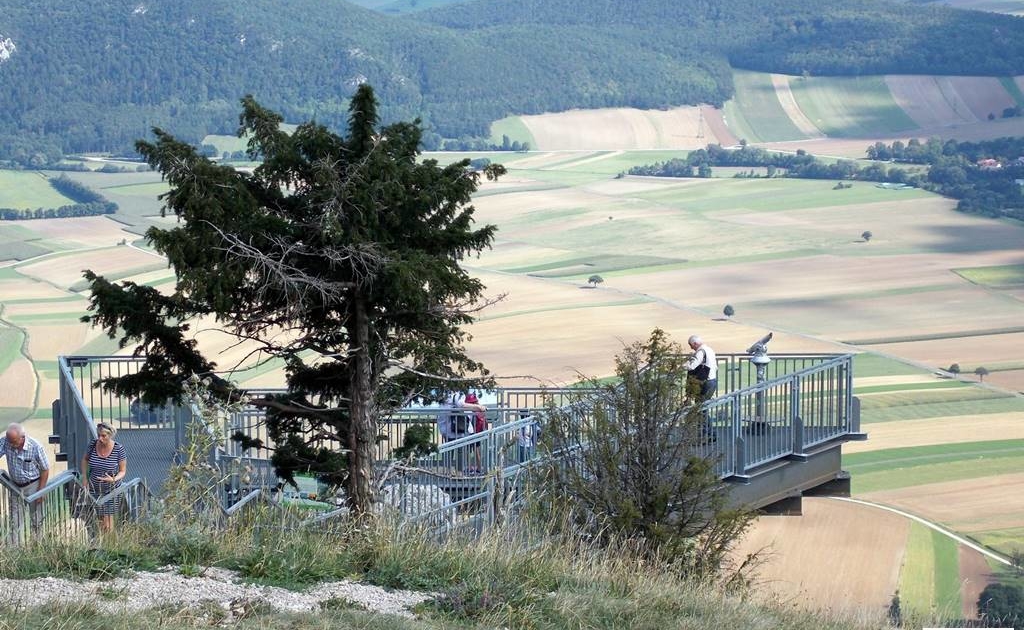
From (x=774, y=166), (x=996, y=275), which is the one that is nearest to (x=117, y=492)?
(x=996, y=275)

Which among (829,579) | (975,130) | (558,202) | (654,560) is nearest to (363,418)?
(654,560)

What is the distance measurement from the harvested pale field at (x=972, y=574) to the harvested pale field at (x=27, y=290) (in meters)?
70.8

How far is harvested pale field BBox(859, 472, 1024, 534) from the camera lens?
151ft

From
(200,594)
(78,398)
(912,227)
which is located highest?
(200,594)

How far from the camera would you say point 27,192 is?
15388cm

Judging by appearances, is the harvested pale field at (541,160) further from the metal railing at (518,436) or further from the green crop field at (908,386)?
the metal railing at (518,436)

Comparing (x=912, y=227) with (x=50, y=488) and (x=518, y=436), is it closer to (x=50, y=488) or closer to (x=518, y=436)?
(x=518, y=436)

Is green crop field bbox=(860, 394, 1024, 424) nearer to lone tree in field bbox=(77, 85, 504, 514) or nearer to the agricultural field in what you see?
the agricultural field

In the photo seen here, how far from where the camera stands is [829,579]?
109 ft

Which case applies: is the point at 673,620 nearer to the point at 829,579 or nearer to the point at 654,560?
the point at 654,560

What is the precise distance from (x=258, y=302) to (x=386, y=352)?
139 cm

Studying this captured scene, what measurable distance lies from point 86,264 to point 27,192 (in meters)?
49.2

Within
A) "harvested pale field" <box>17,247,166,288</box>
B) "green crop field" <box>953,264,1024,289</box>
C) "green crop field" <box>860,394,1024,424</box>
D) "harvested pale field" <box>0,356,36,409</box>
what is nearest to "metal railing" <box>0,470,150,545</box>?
"green crop field" <box>860,394,1024,424</box>

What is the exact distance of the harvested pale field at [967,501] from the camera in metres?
46.0
